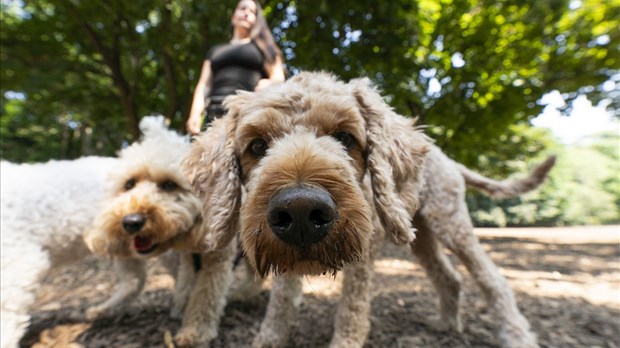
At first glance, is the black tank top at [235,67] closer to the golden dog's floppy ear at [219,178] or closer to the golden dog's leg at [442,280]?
the golden dog's floppy ear at [219,178]

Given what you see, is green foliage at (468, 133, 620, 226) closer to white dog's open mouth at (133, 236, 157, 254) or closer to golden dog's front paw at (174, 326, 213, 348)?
golden dog's front paw at (174, 326, 213, 348)

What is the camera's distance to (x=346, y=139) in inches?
74.5

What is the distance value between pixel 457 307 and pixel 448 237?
703 mm

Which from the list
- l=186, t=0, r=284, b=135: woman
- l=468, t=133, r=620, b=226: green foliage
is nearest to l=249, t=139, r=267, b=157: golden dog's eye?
l=186, t=0, r=284, b=135: woman

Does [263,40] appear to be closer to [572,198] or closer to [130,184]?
[130,184]

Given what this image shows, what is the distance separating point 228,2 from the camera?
16.4 feet

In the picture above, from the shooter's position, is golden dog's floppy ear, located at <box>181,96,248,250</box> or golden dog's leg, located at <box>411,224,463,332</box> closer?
golden dog's floppy ear, located at <box>181,96,248,250</box>

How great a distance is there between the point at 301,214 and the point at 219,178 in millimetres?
790

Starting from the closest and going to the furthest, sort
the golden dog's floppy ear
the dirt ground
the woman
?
the golden dog's floppy ear < the dirt ground < the woman

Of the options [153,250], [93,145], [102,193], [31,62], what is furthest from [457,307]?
[93,145]

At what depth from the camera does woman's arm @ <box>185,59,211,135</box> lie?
3021 mm

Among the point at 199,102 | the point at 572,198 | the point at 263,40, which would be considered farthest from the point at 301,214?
the point at 572,198

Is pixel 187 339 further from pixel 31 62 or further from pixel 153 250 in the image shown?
pixel 31 62

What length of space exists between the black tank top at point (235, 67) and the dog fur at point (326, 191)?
4.08 feet
